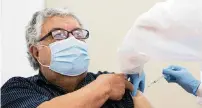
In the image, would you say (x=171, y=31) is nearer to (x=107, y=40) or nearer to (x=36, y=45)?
(x=36, y=45)

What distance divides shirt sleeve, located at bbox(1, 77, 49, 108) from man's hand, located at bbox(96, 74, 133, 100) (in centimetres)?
29

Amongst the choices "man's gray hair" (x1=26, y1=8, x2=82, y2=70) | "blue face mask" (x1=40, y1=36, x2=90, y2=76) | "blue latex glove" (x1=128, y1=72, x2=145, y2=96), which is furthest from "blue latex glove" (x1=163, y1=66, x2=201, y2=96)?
"man's gray hair" (x1=26, y1=8, x2=82, y2=70)

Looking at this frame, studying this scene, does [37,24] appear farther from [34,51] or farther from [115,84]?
[115,84]

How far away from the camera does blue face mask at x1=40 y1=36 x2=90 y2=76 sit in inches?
58.0

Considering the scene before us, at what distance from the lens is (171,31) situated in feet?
2.80

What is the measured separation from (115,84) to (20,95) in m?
0.45

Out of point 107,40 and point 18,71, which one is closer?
point 18,71

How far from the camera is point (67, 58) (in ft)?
4.85

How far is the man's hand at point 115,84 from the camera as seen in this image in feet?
4.36

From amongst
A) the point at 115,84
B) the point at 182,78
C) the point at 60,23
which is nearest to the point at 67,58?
the point at 60,23

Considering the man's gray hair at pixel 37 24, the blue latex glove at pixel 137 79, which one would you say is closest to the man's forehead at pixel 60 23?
the man's gray hair at pixel 37 24

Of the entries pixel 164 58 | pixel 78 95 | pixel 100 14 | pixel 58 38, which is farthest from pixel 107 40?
pixel 164 58

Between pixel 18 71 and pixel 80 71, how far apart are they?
0.61 metres

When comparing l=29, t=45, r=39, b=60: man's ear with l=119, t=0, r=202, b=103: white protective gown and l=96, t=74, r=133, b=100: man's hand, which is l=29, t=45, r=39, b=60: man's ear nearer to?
l=96, t=74, r=133, b=100: man's hand
